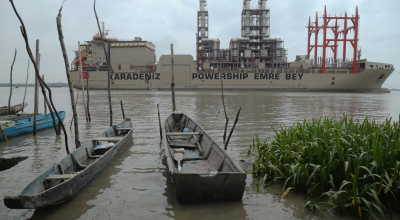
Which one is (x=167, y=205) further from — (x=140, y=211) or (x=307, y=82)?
(x=307, y=82)

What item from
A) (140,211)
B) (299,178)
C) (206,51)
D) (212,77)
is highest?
(206,51)

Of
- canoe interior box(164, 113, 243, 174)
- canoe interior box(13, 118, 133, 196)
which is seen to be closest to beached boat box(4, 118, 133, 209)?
canoe interior box(13, 118, 133, 196)

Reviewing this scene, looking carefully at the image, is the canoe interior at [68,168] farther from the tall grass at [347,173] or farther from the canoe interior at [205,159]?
the tall grass at [347,173]

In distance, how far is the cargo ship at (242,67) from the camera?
45.3 m

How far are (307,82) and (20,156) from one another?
46007 millimetres

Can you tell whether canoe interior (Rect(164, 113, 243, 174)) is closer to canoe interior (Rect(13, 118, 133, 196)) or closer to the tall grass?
the tall grass

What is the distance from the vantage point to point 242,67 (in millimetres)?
46156

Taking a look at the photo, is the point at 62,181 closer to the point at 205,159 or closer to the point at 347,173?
the point at 205,159

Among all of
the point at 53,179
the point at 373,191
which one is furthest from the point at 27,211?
the point at 373,191

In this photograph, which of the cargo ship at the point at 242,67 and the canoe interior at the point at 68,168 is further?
the cargo ship at the point at 242,67

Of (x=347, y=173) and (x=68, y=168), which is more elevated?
(x=347, y=173)

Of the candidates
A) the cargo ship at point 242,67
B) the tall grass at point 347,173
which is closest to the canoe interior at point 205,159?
the tall grass at point 347,173

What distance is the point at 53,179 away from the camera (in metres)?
4.02

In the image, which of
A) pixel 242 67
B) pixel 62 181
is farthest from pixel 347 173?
pixel 242 67
